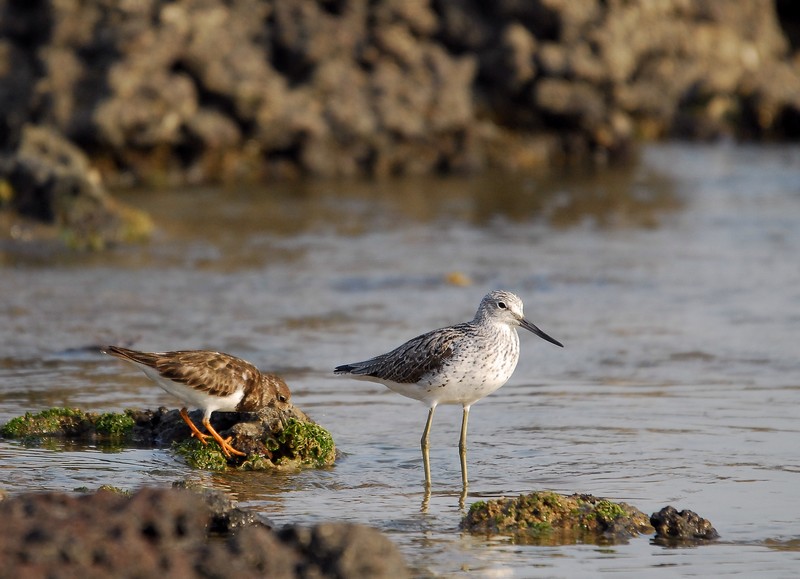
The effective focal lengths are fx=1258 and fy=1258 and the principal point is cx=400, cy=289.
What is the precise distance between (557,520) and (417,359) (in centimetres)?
191

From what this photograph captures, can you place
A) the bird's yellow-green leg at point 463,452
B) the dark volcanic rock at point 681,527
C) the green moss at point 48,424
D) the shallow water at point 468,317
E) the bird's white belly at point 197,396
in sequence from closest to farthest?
1. the dark volcanic rock at point 681,527
2. the shallow water at point 468,317
3. the bird's yellow-green leg at point 463,452
4. the bird's white belly at point 197,396
5. the green moss at point 48,424

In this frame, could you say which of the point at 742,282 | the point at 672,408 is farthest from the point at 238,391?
the point at 742,282

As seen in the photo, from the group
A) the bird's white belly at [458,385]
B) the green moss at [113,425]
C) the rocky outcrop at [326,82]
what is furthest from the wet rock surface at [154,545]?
the rocky outcrop at [326,82]

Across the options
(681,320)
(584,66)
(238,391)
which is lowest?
(238,391)

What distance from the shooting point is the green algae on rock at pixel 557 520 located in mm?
6613

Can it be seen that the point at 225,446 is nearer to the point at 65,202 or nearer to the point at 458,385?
the point at 458,385

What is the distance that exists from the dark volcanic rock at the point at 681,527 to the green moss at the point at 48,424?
13.4 feet

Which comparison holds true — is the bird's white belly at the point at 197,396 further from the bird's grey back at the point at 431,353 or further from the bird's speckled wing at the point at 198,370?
the bird's grey back at the point at 431,353

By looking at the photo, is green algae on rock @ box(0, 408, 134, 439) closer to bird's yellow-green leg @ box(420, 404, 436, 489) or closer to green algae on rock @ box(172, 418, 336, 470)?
green algae on rock @ box(172, 418, 336, 470)

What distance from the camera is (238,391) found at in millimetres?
8383

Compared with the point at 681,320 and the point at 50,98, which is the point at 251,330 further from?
the point at 50,98

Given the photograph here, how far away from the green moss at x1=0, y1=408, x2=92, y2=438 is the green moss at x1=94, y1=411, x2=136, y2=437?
0.08m

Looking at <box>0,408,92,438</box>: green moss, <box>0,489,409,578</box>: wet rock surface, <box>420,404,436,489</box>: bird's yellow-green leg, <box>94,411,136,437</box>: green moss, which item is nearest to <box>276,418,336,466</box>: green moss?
<box>420,404,436,489</box>: bird's yellow-green leg

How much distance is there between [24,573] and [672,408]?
600 centimetres
